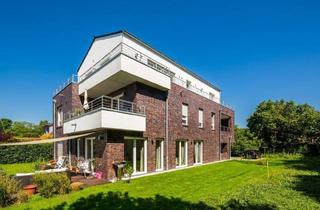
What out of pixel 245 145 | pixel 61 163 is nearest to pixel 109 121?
pixel 61 163

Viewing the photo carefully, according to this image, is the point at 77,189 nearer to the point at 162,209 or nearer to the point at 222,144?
the point at 162,209

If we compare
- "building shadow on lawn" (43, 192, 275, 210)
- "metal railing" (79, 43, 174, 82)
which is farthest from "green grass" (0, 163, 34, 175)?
"building shadow on lawn" (43, 192, 275, 210)

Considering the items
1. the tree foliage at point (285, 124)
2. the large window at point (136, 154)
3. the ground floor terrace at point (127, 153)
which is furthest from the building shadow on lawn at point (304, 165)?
the tree foliage at point (285, 124)

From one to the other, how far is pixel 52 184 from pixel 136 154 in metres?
7.20

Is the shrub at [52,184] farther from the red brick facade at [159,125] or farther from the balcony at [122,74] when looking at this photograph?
the balcony at [122,74]

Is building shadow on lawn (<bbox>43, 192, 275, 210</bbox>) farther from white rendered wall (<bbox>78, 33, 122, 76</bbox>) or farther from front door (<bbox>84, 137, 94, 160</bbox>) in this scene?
white rendered wall (<bbox>78, 33, 122, 76</bbox>)

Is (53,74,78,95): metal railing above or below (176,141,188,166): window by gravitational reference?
above

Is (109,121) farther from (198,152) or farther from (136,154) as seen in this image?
(198,152)

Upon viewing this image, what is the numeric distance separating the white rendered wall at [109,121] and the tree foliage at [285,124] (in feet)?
103

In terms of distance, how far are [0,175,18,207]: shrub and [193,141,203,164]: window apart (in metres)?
17.6

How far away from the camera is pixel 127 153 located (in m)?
16.9

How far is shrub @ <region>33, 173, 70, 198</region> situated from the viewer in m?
11.1

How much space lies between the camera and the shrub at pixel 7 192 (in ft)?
32.5

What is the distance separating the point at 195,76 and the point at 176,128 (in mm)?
12279
